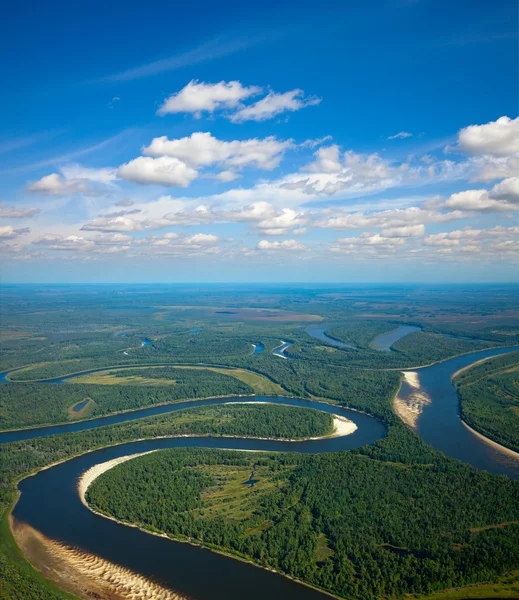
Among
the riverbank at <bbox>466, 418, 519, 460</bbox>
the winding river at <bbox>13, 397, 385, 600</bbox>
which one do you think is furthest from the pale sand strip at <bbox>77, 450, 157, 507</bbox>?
the riverbank at <bbox>466, 418, 519, 460</bbox>

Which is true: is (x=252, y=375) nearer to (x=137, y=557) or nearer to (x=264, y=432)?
(x=264, y=432)

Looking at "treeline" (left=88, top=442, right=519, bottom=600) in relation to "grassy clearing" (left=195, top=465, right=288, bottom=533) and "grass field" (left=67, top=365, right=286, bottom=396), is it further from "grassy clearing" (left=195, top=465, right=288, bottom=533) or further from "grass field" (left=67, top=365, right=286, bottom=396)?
"grass field" (left=67, top=365, right=286, bottom=396)

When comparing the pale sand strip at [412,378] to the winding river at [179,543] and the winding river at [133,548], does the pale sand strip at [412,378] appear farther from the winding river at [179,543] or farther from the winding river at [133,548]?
the winding river at [133,548]

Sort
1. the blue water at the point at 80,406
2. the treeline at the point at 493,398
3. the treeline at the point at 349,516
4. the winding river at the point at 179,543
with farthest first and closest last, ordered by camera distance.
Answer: the blue water at the point at 80,406 → the treeline at the point at 493,398 → the treeline at the point at 349,516 → the winding river at the point at 179,543

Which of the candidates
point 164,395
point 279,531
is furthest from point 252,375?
point 279,531

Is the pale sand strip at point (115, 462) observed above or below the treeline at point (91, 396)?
below

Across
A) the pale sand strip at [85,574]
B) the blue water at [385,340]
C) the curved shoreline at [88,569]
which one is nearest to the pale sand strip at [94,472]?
the curved shoreline at [88,569]

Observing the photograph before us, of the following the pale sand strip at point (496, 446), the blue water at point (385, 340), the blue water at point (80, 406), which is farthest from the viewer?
the blue water at point (385, 340)
